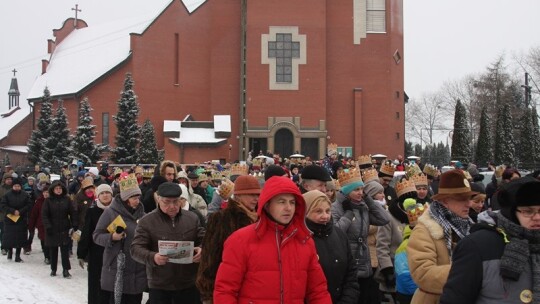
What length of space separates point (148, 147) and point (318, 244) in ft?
121

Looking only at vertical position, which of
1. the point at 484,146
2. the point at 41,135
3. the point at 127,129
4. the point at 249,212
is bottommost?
the point at 249,212

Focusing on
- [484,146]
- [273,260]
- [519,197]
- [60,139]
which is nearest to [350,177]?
[273,260]

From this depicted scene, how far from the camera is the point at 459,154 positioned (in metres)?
34.2

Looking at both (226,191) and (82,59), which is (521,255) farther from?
(82,59)

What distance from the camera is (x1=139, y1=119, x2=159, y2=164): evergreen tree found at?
1597 inches

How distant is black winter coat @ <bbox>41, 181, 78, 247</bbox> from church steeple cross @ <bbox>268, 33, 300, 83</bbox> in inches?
1203

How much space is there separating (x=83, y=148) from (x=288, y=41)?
51.9 ft

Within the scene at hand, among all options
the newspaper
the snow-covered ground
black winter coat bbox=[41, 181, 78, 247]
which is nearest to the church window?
the snow-covered ground

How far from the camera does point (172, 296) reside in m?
6.35

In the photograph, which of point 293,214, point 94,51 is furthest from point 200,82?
point 293,214

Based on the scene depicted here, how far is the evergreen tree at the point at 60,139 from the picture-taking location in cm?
4172

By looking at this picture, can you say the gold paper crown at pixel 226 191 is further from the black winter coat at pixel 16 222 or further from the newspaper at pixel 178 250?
the black winter coat at pixel 16 222

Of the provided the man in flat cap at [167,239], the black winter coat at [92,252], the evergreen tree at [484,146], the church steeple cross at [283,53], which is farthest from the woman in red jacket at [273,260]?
the church steeple cross at [283,53]

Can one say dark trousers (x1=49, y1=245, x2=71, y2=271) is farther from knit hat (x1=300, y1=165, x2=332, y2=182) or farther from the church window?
the church window
